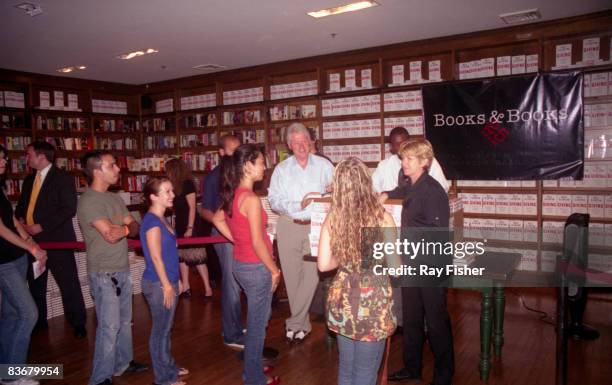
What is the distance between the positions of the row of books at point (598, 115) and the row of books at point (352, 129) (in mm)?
2546

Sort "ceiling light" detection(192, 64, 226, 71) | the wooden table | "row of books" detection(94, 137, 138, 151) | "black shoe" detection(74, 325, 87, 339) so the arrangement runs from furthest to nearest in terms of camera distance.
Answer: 1. "row of books" detection(94, 137, 138, 151)
2. "ceiling light" detection(192, 64, 226, 71)
3. "black shoe" detection(74, 325, 87, 339)
4. the wooden table

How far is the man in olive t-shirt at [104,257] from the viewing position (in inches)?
111

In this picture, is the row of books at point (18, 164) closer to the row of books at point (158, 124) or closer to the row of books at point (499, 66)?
the row of books at point (158, 124)

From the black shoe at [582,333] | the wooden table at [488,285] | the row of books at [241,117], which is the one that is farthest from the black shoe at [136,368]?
the row of books at [241,117]

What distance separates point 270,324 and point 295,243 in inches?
39.9

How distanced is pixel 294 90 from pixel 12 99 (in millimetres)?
4552

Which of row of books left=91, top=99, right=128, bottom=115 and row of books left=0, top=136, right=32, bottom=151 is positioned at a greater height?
row of books left=91, top=99, right=128, bottom=115

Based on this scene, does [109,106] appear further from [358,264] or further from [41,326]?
[358,264]

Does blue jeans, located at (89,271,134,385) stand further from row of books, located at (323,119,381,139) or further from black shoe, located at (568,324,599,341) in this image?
row of books, located at (323,119,381,139)

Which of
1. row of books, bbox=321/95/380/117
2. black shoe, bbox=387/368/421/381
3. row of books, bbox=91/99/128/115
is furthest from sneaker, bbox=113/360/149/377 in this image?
row of books, bbox=91/99/128/115

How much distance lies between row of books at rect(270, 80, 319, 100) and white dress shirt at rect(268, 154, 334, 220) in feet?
11.0

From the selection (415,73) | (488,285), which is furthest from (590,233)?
(415,73)

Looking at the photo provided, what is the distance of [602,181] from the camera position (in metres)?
5.17

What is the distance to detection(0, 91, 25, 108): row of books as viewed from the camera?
7234 mm
